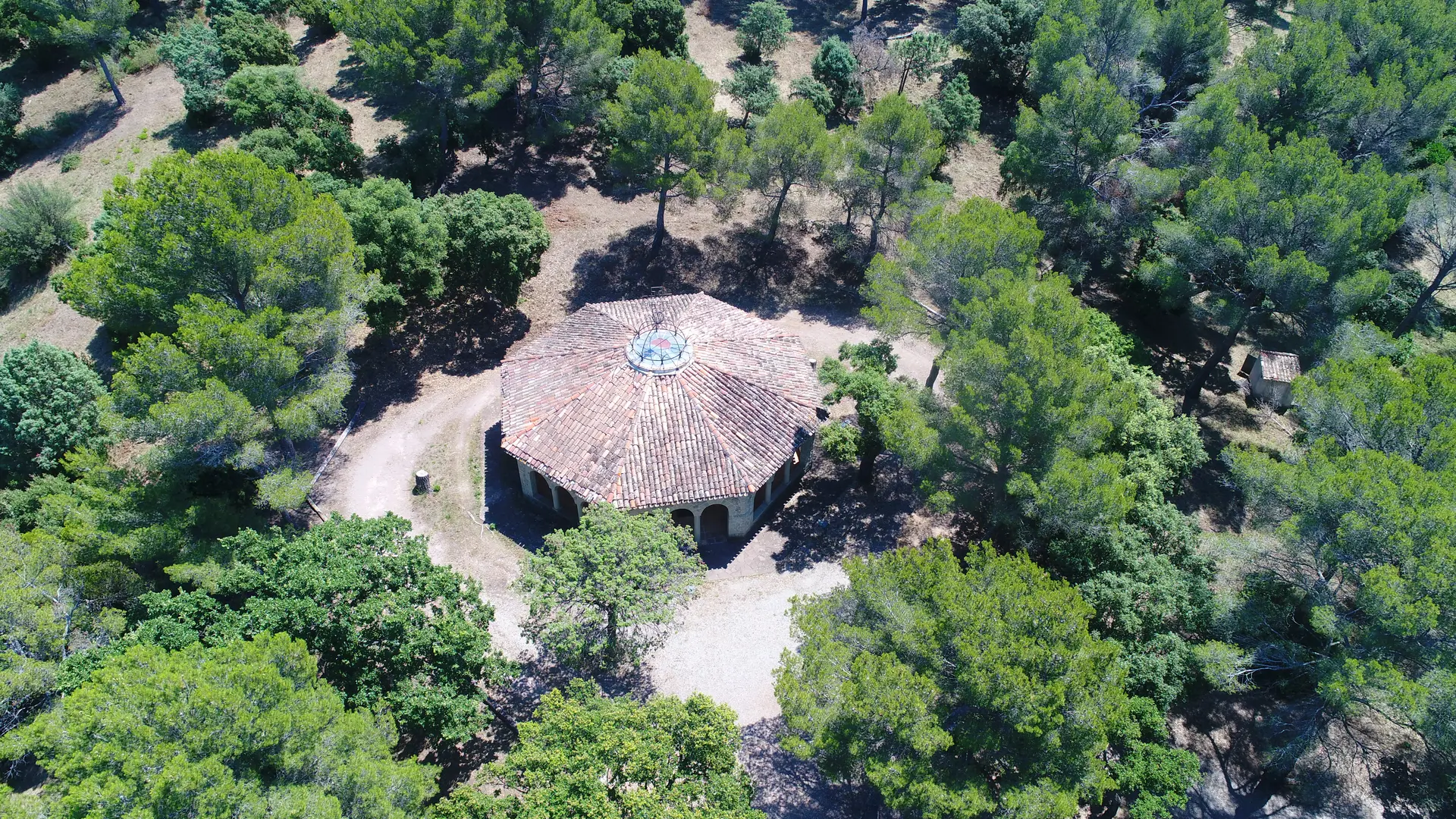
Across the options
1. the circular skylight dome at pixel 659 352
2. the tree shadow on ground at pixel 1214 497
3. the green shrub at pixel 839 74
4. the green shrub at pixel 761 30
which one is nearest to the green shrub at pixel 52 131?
the circular skylight dome at pixel 659 352

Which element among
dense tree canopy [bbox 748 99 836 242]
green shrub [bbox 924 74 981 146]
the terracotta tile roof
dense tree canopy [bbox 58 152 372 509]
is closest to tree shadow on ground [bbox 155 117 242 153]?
dense tree canopy [bbox 58 152 372 509]

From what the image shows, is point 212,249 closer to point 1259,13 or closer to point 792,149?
point 792,149

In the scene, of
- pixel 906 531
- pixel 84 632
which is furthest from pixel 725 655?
pixel 84 632

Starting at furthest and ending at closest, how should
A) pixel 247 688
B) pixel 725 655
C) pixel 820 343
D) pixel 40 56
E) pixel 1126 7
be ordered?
pixel 40 56 < pixel 1126 7 < pixel 820 343 < pixel 725 655 < pixel 247 688

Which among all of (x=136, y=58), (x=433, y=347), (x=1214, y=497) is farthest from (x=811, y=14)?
(x=136, y=58)

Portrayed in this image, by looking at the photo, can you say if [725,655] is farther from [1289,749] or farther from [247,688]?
[1289,749]

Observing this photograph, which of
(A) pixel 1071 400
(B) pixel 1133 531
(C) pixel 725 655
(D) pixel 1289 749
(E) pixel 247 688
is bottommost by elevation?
(C) pixel 725 655
